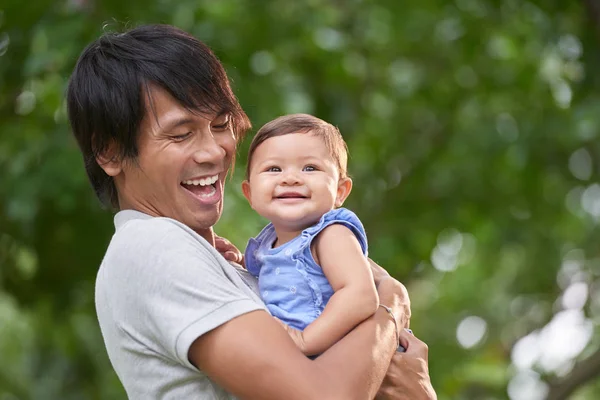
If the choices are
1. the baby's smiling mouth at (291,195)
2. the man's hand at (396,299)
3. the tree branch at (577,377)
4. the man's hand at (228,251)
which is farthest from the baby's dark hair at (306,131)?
the tree branch at (577,377)

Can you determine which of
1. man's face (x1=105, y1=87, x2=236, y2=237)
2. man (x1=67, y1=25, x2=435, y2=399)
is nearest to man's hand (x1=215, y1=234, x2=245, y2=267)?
man (x1=67, y1=25, x2=435, y2=399)

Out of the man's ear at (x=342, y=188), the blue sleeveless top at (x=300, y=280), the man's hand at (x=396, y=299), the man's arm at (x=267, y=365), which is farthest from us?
the man's ear at (x=342, y=188)

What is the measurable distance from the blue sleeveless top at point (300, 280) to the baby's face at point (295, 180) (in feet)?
0.15

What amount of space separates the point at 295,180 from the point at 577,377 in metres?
5.33

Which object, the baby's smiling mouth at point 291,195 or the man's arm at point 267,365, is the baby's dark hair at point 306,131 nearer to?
the baby's smiling mouth at point 291,195

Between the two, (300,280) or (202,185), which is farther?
(202,185)

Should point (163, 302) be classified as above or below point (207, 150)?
below

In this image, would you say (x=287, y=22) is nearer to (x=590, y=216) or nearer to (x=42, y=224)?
(x=42, y=224)

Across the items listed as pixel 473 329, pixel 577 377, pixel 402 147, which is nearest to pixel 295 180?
pixel 577 377

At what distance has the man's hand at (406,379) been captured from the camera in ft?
8.36

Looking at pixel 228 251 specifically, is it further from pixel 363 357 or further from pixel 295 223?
pixel 363 357

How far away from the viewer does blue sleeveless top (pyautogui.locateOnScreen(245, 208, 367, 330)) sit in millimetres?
2502

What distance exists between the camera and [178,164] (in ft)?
8.44

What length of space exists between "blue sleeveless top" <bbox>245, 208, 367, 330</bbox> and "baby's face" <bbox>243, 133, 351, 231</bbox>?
0.15ft
